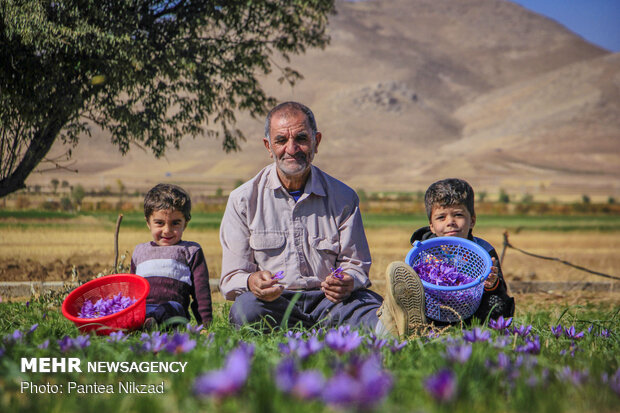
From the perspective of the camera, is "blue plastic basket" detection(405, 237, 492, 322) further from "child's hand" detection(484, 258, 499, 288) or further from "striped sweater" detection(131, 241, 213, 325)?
"striped sweater" detection(131, 241, 213, 325)

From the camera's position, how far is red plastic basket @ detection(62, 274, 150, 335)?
3.25m

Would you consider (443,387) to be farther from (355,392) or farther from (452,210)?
(452,210)

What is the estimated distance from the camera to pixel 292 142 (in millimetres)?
3857

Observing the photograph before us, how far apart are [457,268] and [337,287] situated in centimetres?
99

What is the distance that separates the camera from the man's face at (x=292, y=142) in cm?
386

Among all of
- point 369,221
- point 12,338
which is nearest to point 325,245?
point 12,338

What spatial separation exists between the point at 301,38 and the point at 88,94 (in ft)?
12.5

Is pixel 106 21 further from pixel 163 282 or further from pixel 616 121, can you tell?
pixel 616 121

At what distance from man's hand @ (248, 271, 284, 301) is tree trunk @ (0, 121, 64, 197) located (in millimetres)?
5821

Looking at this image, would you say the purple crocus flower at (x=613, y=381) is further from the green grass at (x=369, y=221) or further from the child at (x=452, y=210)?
the green grass at (x=369, y=221)

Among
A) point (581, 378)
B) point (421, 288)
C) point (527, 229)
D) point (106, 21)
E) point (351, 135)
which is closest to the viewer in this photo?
point (581, 378)

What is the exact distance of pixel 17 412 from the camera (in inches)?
61.9

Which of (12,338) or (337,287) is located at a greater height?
(337,287)

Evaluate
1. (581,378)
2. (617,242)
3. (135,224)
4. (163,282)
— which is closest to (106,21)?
(163,282)
